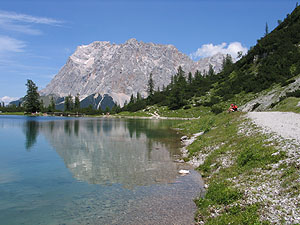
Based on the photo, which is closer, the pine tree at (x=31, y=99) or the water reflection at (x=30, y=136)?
the water reflection at (x=30, y=136)

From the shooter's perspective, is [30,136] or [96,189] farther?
[30,136]

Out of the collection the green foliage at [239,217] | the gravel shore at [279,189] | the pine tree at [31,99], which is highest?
the pine tree at [31,99]

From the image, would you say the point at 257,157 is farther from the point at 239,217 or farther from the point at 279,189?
the point at 239,217

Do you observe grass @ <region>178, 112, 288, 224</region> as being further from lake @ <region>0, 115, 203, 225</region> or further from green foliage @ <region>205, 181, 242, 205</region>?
lake @ <region>0, 115, 203, 225</region>

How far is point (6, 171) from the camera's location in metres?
25.4

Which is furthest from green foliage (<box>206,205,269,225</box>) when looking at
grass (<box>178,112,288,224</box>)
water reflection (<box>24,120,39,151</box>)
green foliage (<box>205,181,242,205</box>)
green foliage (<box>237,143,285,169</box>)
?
water reflection (<box>24,120,39,151</box>)

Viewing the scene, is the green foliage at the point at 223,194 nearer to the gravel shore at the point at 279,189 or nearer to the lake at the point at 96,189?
the gravel shore at the point at 279,189

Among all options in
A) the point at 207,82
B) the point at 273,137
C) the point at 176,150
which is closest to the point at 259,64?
the point at 207,82

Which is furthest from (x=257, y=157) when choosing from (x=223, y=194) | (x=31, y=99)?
(x=31, y=99)

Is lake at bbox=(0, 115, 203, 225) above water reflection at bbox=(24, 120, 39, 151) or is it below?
below

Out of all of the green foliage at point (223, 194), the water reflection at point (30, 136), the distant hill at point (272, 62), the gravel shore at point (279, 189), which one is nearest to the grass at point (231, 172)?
the green foliage at point (223, 194)

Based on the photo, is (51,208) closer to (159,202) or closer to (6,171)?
(159,202)

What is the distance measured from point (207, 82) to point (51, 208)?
171 meters

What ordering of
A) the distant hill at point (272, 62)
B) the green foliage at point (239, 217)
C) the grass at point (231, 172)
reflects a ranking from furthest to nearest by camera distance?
the distant hill at point (272, 62), the grass at point (231, 172), the green foliage at point (239, 217)
